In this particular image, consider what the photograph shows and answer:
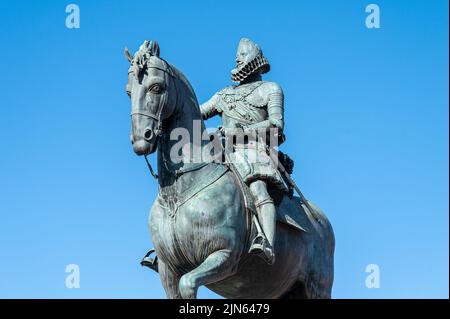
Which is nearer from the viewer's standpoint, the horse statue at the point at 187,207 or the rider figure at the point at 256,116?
the horse statue at the point at 187,207

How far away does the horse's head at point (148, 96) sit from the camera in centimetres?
1647

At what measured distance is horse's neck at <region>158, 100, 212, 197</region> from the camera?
16.9 m

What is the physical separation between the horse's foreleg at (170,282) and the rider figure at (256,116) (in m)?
1.35

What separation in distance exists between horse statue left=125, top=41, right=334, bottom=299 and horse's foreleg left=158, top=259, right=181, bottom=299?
1cm

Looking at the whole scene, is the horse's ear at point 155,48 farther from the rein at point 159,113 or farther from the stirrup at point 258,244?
the stirrup at point 258,244

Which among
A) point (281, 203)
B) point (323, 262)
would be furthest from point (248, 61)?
point (323, 262)

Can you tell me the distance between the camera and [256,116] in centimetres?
1847

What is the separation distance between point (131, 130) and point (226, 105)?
8.54ft

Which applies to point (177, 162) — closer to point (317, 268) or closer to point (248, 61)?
point (248, 61)

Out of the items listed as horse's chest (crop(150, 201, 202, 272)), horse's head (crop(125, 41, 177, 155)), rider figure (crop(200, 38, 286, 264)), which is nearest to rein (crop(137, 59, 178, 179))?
horse's head (crop(125, 41, 177, 155))

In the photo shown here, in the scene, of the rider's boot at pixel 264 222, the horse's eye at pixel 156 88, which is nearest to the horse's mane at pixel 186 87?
the horse's eye at pixel 156 88

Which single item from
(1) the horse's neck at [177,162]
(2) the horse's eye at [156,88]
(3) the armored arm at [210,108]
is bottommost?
(1) the horse's neck at [177,162]
